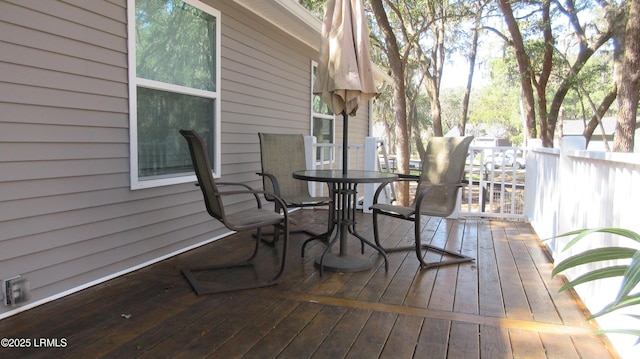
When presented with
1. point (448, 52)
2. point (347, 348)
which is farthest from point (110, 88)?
point (448, 52)

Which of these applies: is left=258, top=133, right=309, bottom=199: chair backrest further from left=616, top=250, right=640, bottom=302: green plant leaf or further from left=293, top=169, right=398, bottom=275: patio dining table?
left=616, top=250, right=640, bottom=302: green plant leaf

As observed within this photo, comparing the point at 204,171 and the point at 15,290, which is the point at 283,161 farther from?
the point at 15,290

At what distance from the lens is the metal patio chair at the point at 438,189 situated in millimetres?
3336

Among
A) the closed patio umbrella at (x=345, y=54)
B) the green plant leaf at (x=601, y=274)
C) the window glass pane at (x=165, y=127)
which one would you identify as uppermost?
the closed patio umbrella at (x=345, y=54)

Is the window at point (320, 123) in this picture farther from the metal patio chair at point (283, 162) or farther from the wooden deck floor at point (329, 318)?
the wooden deck floor at point (329, 318)

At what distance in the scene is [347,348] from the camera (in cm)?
195

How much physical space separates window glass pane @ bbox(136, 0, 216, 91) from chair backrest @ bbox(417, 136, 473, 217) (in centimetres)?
221

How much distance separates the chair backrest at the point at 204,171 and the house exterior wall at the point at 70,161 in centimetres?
56

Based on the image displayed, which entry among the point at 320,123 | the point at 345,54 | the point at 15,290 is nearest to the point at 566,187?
the point at 345,54

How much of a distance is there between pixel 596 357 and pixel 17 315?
9.93 feet

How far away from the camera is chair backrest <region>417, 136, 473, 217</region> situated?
3469mm

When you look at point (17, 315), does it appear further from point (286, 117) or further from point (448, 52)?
point (448, 52)

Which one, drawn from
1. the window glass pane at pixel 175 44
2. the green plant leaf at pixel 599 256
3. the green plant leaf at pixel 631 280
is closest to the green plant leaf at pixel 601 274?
the green plant leaf at pixel 599 256

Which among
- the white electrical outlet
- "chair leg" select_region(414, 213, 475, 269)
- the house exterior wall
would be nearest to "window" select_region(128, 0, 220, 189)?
the house exterior wall
